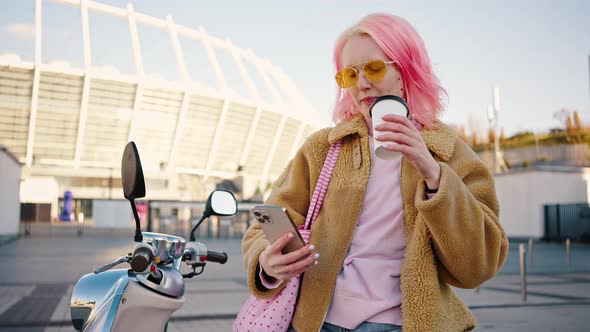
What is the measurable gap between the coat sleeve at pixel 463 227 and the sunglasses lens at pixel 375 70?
12.2 inches

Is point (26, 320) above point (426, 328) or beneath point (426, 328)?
beneath

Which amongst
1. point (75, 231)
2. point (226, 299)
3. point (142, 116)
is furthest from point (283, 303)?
point (142, 116)

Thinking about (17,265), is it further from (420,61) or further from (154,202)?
(154,202)

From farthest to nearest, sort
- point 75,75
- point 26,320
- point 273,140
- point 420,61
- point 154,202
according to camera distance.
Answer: point 273,140, point 75,75, point 154,202, point 26,320, point 420,61

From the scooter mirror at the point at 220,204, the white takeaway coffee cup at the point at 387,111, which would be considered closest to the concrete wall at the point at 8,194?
the scooter mirror at the point at 220,204

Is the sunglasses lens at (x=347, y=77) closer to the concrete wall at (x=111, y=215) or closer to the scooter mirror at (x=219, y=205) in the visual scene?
the scooter mirror at (x=219, y=205)

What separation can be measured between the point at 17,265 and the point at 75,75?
43.8 m

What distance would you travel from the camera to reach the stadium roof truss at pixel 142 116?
53.7 meters

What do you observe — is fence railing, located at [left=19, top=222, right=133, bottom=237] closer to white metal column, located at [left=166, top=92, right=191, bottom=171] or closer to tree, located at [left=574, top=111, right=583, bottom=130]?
white metal column, located at [left=166, top=92, right=191, bottom=171]

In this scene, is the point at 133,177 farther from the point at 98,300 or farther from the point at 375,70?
the point at 375,70

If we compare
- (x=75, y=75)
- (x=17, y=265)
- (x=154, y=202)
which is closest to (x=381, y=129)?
(x=17, y=265)

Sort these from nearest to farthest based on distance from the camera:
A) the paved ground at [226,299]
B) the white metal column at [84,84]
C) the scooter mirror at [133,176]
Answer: the scooter mirror at [133,176]
the paved ground at [226,299]
the white metal column at [84,84]

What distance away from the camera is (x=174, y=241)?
2.08 meters

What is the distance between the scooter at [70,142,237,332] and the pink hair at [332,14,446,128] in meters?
0.74
